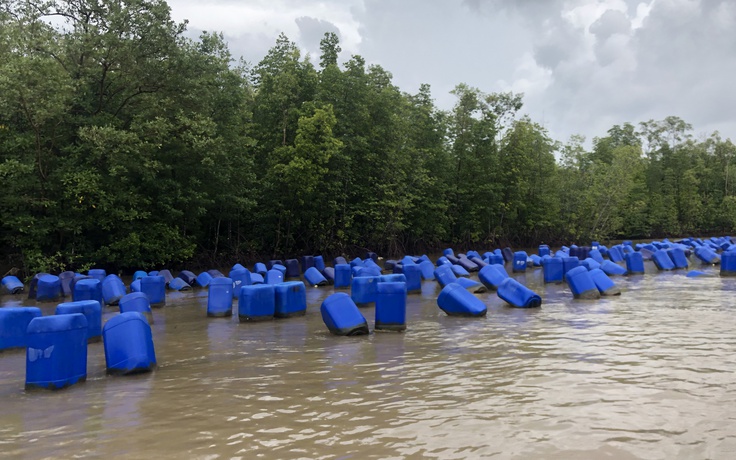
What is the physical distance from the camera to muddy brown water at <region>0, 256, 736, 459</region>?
16.5 ft

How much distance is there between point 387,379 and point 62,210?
60.7 ft

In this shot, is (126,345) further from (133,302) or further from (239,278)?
(239,278)

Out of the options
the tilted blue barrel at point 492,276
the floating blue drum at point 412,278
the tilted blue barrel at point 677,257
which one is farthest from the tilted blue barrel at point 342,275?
the tilted blue barrel at point 677,257

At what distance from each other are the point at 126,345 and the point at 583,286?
1130 cm

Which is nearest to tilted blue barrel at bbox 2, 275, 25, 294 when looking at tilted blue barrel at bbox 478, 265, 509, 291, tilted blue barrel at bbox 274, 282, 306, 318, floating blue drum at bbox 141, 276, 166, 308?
floating blue drum at bbox 141, 276, 166, 308

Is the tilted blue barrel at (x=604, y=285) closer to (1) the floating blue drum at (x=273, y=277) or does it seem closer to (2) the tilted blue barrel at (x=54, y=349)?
(1) the floating blue drum at (x=273, y=277)

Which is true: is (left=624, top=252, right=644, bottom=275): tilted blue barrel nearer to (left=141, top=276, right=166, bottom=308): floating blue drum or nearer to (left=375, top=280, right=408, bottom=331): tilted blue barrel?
(left=375, top=280, right=408, bottom=331): tilted blue barrel

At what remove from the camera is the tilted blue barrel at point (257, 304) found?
482 inches

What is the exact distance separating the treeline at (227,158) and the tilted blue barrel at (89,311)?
11812mm

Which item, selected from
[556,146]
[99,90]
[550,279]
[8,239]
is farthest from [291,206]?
[556,146]

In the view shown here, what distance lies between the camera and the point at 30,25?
23297 millimetres

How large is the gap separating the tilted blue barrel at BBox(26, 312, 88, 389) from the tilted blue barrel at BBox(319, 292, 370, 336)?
173 inches

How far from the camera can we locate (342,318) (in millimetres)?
10469

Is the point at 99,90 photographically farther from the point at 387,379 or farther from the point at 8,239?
the point at 387,379
